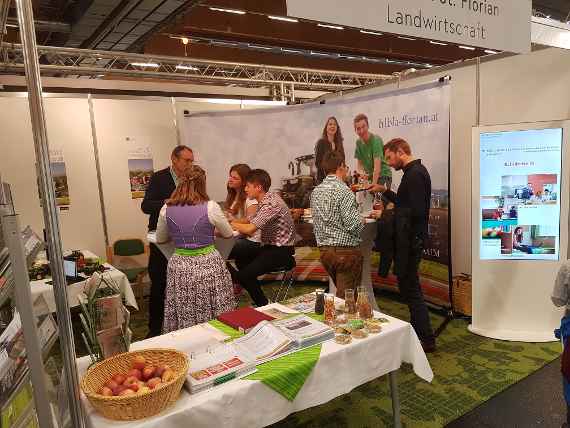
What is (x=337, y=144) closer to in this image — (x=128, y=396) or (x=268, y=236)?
(x=268, y=236)

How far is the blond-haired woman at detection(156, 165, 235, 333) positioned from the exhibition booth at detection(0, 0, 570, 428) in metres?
0.57

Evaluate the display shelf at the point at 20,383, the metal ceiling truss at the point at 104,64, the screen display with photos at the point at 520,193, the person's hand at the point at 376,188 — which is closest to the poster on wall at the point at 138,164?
the metal ceiling truss at the point at 104,64

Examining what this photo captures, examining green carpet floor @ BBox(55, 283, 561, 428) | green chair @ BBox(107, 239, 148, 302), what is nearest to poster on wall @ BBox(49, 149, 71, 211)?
green chair @ BBox(107, 239, 148, 302)

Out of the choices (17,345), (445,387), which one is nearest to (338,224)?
(445,387)

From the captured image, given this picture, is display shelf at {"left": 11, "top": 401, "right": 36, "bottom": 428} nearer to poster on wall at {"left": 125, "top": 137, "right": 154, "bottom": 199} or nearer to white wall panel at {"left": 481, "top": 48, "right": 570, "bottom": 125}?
white wall panel at {"left": 481, "top": 48, "right": 570, "bottom": 125}

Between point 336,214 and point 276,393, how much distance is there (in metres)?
1.72

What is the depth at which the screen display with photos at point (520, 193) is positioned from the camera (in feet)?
11.0

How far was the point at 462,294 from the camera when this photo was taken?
13.2 ft

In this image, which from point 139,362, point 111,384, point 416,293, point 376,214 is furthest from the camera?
point 376,214

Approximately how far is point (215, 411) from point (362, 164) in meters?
3.45

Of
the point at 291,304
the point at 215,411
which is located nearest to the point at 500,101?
the point at 291,304

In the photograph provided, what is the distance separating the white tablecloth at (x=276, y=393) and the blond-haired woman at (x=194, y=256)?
714mm

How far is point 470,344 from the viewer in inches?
138

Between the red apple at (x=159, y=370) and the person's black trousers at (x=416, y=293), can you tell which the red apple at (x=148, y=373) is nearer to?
the red apple at (x=159, y=370)
